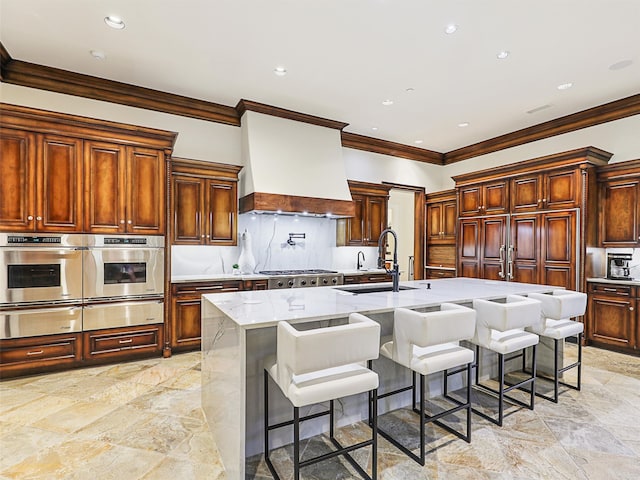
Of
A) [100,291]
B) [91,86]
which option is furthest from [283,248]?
[91,86]

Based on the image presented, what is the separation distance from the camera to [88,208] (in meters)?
3.57

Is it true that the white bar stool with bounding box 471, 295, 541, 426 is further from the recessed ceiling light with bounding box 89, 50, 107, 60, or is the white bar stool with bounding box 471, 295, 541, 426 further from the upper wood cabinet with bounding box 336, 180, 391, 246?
the recessed ceiling light with bounding box 89, 50, 107, 60

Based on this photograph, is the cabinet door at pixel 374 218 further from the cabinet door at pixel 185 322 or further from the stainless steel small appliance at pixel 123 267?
the stainless steel small appliance at pixel 123 267

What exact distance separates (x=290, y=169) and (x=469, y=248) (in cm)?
336

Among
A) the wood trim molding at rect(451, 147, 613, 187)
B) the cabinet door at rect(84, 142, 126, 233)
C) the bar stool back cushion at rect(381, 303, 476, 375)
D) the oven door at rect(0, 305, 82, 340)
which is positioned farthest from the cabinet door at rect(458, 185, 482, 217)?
the oven door at rect(0, 305, 82, 340)

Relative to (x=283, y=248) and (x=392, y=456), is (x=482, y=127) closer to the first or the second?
(x=283, y=248)

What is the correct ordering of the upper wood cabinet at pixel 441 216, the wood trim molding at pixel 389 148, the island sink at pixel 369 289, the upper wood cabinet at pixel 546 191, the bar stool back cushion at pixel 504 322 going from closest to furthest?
the bar stool back cushion at pixel 504 322, the island sink at pixel 369 289, the upper wood cabinet at pixel 546 191, the wood trim molding at pixel 389 148, the upper wood cabinet at pixel 441 216

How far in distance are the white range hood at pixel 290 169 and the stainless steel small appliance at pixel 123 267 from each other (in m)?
1.34

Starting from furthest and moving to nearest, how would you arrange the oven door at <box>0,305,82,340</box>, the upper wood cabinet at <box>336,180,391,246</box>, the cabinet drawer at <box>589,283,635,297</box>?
1. the upper wood cabinet at <box>336,180,391,246</box>
2. the cabinet drawer at <box>589,283,635,297</box>
3. the oven door at <box>0,305,82,340</box>

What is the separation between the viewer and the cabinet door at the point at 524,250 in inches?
193

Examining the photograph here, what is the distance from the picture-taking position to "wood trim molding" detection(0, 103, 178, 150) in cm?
323

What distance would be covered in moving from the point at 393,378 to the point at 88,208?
3.43 metres

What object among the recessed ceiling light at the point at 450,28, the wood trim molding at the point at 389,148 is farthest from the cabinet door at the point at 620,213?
the recessed ceiling light at the point at 450,28

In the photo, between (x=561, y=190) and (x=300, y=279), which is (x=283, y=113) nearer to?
(x=300, y=279)
